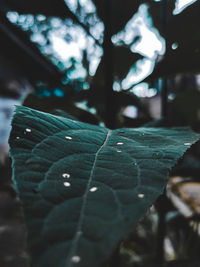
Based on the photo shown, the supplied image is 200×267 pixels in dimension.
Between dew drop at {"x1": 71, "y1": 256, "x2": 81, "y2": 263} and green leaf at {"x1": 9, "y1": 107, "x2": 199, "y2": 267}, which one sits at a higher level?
green leaf at {"x1": 9, "y1": 107, "x2": 199, "y2": 267}

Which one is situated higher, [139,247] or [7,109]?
[7,109]

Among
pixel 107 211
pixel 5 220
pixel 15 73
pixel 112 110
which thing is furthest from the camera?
pixel 15 73

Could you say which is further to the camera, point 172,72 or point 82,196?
point 172,72

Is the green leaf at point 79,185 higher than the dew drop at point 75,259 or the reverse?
higher

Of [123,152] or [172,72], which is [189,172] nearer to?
[172,72]

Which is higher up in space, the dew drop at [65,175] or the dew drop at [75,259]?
the dew drop at [65,175]

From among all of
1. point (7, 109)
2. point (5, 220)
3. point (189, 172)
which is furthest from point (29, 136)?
point (7, 109)

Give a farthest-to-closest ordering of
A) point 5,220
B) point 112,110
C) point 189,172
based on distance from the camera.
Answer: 1. point 5,220
2. point 189,172
3. point 112,110

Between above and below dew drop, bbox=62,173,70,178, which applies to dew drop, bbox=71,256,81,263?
below
